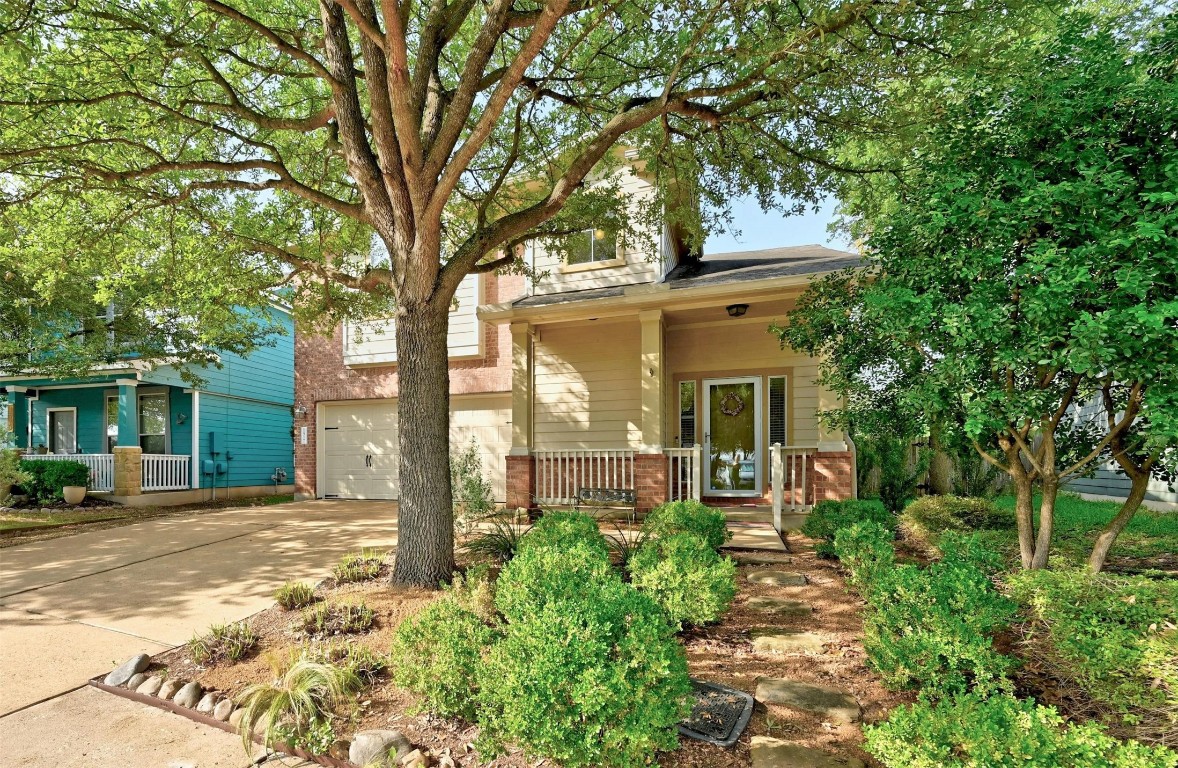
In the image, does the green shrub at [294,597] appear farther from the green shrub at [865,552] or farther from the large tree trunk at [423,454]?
the green shrub at [865,552]

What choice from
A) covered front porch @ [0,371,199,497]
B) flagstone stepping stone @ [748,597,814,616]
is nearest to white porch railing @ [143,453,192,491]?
covered front porch @ [0,371,199,497]

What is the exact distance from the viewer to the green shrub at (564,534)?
13.4 ft

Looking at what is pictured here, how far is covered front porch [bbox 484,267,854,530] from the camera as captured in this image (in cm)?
782

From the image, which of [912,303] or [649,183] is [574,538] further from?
[649,183]

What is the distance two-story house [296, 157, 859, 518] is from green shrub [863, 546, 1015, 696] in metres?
4.15

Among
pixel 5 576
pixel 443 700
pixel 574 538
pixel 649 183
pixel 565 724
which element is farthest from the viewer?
pixel 649 183

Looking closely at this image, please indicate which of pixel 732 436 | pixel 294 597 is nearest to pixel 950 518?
pixel 732 436

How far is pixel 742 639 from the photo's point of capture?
3.75 meters

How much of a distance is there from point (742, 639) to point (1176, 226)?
327cm

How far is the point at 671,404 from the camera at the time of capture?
9.65 metres

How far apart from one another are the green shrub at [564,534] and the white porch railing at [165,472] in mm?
12309

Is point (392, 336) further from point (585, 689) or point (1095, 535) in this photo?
point (1095, 535)

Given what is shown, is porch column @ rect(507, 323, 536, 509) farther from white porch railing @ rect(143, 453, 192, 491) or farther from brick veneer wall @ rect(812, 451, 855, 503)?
white porch railing @ rect(143, 453, 192, 491)

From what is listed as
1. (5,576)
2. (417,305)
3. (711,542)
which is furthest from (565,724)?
(5,576)
